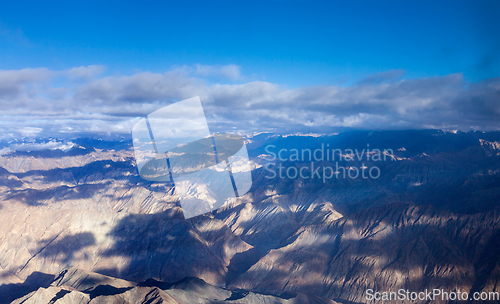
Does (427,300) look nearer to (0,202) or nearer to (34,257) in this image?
(34,257)

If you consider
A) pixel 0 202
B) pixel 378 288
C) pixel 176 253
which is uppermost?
pixel 0 202

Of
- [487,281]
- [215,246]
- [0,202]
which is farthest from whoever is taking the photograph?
[0,202]

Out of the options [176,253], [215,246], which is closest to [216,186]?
[215,246]

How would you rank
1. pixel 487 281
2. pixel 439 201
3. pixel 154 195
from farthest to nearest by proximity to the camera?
pixel 154 195 < pixel 439 201 < pixel 487 281

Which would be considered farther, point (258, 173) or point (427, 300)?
point (258, 173)

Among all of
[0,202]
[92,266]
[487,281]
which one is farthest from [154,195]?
[487,281]

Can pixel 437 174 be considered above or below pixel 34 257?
above

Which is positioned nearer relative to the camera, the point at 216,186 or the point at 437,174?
the point at 437,174

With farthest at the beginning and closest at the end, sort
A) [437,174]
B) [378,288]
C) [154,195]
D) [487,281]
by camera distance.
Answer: [437,174] < [154,195] < [378,288] < [487,281]

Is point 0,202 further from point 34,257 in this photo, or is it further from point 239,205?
point 239,205
